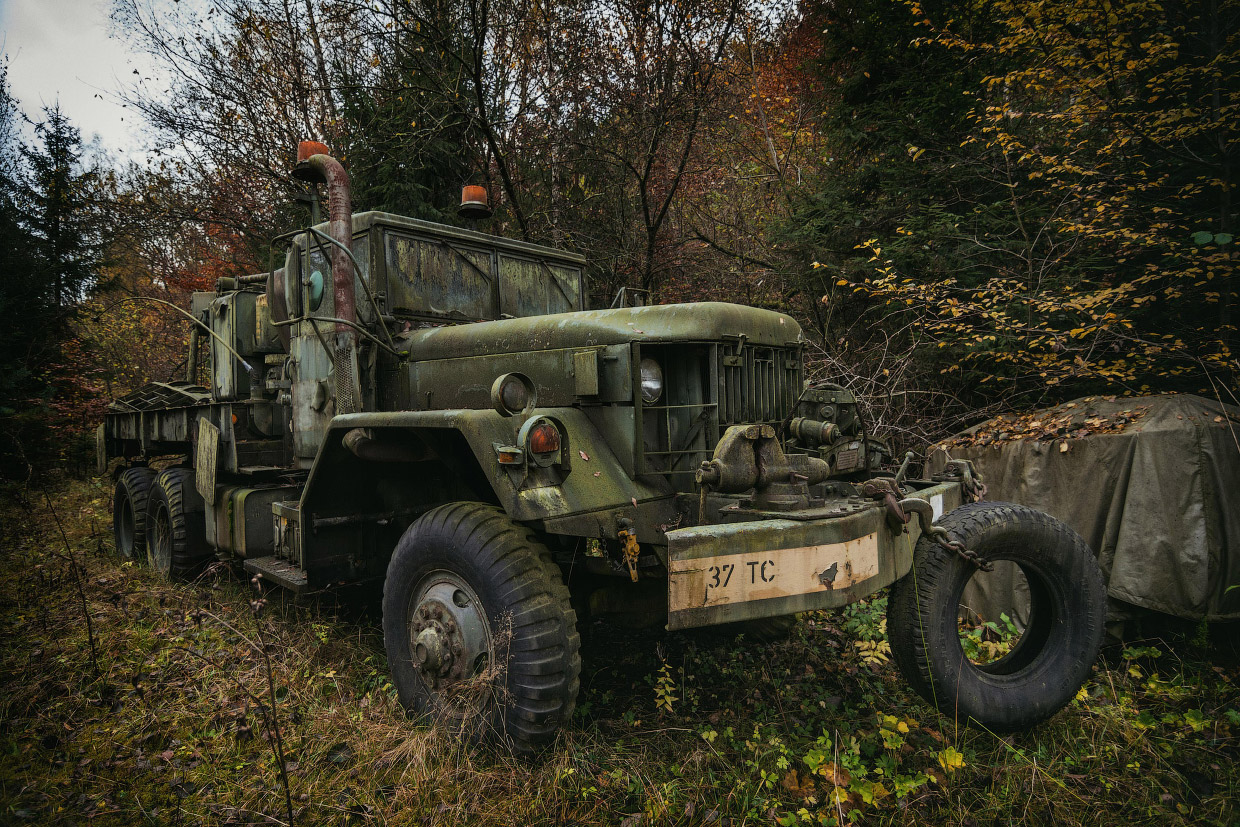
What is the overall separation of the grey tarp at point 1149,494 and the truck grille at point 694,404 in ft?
6.56

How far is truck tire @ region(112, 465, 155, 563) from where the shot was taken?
18.5 feet

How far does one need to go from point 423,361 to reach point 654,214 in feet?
20.8

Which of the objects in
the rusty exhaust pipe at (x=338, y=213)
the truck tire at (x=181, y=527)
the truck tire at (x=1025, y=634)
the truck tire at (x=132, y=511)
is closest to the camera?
the truck tire at (x=1025, y=634)

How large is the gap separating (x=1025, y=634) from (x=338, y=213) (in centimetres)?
375

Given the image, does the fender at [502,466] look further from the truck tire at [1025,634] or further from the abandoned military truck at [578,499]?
the truck tire at [1025,634]

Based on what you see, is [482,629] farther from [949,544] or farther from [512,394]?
[949,544]

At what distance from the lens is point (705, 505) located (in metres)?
2.57

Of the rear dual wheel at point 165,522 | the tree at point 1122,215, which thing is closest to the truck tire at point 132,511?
the rear dual wheel at point 165,522

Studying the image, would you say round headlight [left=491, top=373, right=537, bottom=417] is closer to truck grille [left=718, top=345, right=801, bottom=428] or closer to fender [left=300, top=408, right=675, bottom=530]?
fender [left=300, top=408, right=675, bottom=530]

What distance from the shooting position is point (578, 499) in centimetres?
259

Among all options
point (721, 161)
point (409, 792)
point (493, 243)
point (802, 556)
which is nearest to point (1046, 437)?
point (802, 556)

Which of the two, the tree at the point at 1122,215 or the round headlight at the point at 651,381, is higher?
the tree at the point at 1122,215

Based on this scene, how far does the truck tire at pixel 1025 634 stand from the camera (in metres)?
2.60

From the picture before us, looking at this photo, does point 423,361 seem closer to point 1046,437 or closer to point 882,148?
point 1046,437
